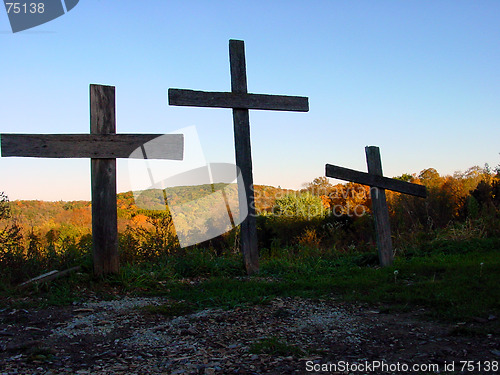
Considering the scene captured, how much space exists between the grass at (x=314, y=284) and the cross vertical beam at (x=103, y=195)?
0.98 ft

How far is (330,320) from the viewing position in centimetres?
454

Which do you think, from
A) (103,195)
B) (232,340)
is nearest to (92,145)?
(103,195)

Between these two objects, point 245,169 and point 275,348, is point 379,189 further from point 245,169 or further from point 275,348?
point 275,348

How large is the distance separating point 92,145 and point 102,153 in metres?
0.19

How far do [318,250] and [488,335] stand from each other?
5.79 meters

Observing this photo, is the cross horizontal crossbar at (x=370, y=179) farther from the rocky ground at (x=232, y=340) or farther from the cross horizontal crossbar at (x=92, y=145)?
the rocky ground at (x=232, y=340)

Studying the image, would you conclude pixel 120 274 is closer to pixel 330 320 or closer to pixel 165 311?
pixel 165 311

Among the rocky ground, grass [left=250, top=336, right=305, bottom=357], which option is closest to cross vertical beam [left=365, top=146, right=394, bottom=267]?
the rocky ground

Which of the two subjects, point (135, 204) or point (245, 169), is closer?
point (245, 169)

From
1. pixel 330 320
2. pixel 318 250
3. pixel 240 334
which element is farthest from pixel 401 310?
pixel 318 250

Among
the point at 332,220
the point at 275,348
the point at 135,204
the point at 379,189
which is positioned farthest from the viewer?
the point at 135,204

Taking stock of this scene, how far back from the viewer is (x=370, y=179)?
7855 mm

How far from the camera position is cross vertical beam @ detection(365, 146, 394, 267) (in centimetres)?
784

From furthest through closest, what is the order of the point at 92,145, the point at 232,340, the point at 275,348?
the point at 92,145 < the point at 232,340 < the point at 275,348
